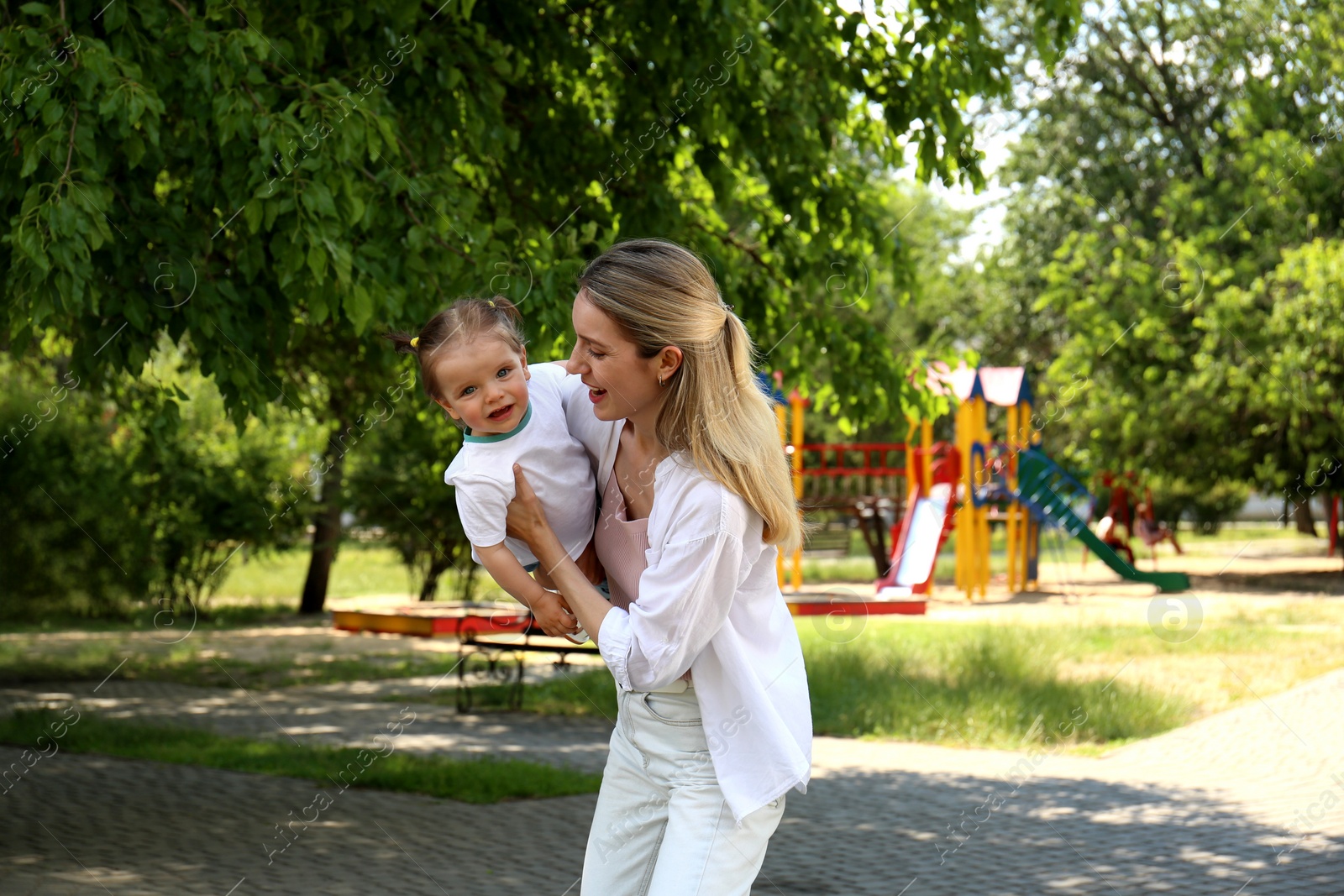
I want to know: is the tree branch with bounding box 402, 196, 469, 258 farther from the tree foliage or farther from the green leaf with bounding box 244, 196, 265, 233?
the green leaf with bounding box 244, 196, 265, 233

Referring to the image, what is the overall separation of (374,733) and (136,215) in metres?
5.66

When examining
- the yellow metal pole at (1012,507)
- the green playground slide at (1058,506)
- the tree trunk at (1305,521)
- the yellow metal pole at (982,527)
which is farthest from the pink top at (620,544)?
the tree trunk at (1305,521)

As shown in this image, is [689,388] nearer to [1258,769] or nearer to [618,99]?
[618,99]

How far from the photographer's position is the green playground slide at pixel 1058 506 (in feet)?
63.6

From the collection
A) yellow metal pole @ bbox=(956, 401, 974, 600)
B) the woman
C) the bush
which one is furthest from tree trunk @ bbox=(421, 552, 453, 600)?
the woman

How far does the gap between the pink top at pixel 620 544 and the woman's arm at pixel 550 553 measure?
5.2 inches

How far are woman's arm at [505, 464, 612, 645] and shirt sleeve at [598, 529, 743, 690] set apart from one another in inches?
2.8

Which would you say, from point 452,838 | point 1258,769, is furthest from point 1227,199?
point 452,838

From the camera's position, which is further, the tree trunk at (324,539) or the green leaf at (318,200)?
the tree trunk at (324,539)

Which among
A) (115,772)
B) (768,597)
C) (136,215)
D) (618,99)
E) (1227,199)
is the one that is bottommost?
Answer: (115,772)

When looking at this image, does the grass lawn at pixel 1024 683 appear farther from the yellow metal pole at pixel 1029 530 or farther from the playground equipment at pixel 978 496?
the yellow metal pole at pixel 1029 530

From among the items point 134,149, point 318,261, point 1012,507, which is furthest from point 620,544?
point 1012,507

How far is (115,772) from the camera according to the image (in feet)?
29.3

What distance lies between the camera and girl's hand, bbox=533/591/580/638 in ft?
8.60
